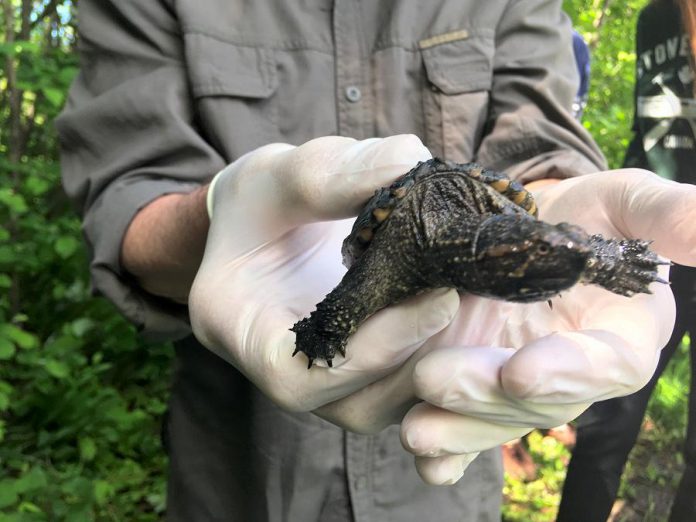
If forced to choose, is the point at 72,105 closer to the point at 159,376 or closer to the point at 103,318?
the point at 103,318

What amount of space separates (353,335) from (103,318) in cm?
307

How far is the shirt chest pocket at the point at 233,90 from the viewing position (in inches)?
77.9

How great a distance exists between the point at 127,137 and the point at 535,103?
1393 millimetres

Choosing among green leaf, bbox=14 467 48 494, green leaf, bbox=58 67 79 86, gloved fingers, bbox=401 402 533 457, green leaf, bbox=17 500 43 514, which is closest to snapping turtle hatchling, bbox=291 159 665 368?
gloved fingers, bbox=401 402 533 457

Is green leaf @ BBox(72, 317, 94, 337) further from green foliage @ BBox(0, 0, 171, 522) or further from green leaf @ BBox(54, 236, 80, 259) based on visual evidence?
green leaf @ BBox(54, 236, 80, 259)

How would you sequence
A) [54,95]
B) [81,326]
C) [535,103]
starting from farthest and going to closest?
[81,326], [54,95], [535,103]

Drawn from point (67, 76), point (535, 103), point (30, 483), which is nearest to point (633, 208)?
point (535, 103)

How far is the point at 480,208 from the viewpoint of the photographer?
1.33 meters

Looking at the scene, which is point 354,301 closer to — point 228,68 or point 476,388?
point 476,388

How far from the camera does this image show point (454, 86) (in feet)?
6.81

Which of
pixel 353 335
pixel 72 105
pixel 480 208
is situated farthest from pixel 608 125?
pixel 72 105

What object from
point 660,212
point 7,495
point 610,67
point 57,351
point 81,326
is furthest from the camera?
point 81,326

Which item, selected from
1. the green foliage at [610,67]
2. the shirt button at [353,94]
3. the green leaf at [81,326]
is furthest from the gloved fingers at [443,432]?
the green leaf at [81,326]

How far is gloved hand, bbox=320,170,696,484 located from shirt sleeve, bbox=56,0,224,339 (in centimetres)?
92
